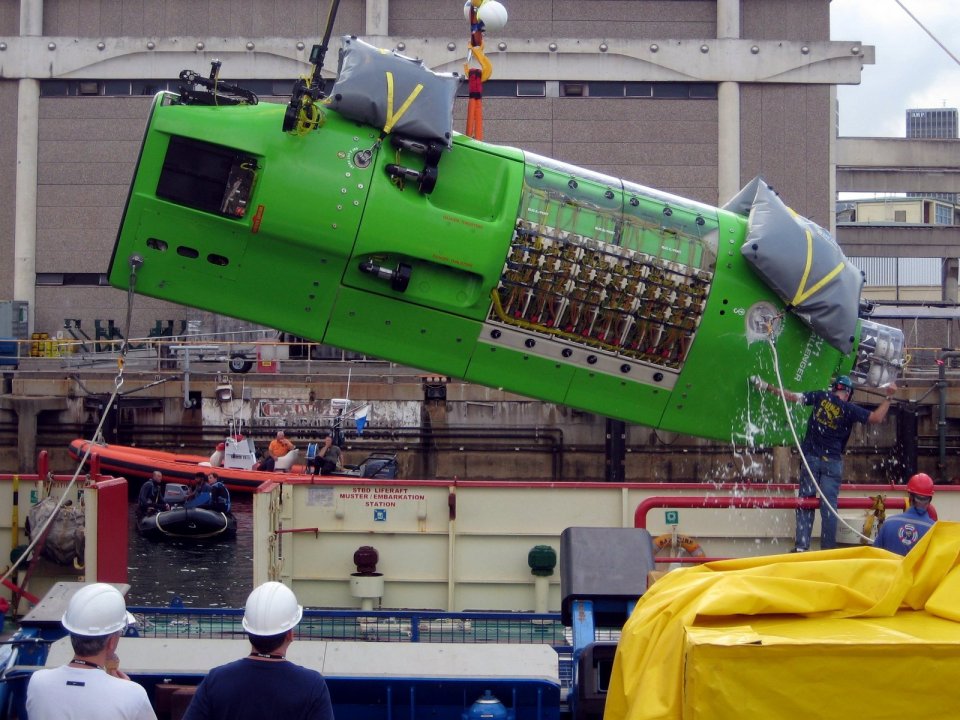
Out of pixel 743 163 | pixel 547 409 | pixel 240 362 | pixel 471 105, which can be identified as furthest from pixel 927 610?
pixel 743 163

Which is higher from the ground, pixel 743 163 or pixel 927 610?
pixel 743 163

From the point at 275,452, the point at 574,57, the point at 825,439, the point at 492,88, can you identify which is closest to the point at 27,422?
the point at 275,452

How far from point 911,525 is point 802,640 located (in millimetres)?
3878

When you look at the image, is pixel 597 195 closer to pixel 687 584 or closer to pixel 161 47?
pixel 687 584

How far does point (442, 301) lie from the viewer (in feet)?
29.6

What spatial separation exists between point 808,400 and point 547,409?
19.7 meters

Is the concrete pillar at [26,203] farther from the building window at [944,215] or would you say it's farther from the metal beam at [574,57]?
the building window at [944,215]

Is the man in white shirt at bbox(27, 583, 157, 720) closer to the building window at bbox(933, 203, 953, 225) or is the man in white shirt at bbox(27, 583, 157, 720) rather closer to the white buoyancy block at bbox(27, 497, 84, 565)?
the white buoyancy block at bbox(27, 497, 84, 565)

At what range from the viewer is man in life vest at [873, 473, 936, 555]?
7.25 m

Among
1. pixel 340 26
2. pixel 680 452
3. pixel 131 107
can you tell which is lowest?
pixel 680 452

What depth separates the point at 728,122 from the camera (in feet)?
124

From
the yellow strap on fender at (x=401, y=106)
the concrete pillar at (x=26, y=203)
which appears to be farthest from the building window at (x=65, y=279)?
the yellow strap on fender at (x=401, y=106)

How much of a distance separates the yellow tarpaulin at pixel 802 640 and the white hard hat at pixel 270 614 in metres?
1.23

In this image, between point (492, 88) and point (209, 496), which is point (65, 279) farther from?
point (209, 496)
